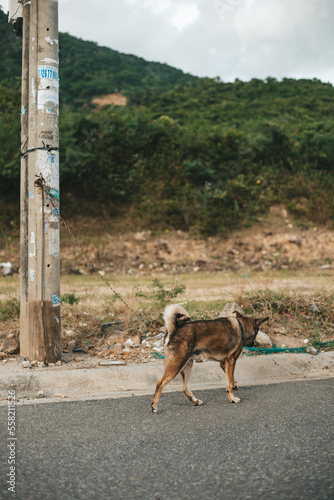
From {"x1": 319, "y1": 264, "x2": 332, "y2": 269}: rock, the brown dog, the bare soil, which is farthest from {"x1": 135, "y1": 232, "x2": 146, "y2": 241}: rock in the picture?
the brown dog

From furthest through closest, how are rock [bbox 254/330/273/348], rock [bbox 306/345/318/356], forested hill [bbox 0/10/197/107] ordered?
forested hill [bbox 0/10/197/107], rock [bbox 254/330/273/348], rock [bbox 306/345/318/356]

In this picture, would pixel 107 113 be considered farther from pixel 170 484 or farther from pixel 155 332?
pixel 170 484

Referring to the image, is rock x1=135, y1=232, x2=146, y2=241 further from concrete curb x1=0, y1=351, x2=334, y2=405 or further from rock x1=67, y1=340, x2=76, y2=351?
concrete curb x1=0, y1=351, x2=334, y2=405

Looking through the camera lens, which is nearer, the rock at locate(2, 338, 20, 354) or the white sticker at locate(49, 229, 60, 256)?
the white sticker at locate(49, 229, 60, 256)

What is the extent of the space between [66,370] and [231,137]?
71.3 ft

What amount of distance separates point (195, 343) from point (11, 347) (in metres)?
2.62

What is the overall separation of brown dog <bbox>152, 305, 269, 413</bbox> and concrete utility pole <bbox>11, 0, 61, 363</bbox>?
1.74 metres

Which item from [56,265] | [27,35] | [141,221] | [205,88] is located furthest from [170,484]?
[205,88]

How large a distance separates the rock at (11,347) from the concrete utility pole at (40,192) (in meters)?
0.38

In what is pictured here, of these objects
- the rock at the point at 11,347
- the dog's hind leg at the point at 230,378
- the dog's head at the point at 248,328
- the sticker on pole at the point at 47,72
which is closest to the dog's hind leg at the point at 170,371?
the dog's hind leg at the point at 230,378

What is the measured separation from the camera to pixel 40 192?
595 cm

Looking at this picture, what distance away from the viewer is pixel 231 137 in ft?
84.4

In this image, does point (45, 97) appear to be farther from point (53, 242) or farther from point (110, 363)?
point (110, 363)

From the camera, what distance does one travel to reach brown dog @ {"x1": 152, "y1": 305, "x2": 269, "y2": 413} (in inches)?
184
